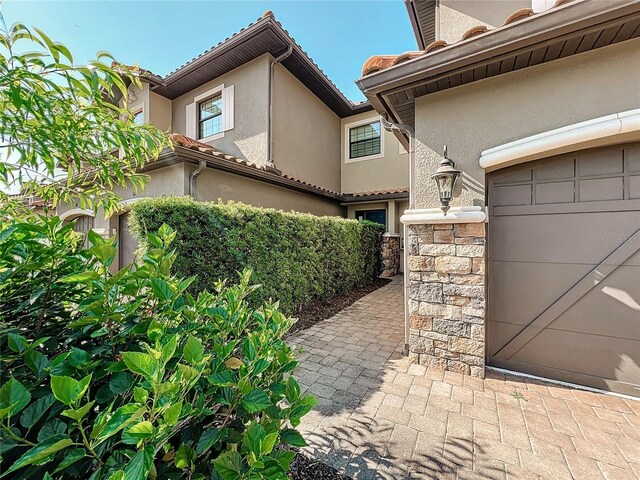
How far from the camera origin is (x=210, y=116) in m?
9.55

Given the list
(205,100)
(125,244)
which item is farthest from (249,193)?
(205,100)

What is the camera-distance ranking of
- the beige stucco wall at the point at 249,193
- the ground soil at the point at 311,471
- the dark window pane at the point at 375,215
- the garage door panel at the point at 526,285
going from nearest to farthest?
the ground soil at the point at 311,471
the garage door panel at the point at 526,285
the beige stucco wall at the point at 249,193
the dark window pane at the point at 375,215

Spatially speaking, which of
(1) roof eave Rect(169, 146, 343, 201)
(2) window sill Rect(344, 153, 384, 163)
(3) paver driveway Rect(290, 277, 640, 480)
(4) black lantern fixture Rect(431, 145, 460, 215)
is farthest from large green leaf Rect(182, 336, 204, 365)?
(2) window sill Rect(344, 153, 384, 163)

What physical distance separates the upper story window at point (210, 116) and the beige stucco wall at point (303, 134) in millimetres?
2261

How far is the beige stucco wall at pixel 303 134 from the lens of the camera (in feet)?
28.5

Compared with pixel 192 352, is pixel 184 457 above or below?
below

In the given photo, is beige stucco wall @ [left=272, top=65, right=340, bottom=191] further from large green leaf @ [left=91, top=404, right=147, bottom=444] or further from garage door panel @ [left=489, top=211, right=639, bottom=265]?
large green leaf @ [left=91, top=404, right=147, bottom=444]

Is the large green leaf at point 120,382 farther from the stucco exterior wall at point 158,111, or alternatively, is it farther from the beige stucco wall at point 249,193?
the stucco exterior wall at point 158,111

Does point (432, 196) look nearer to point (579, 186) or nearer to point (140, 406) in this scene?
point (579, 186)

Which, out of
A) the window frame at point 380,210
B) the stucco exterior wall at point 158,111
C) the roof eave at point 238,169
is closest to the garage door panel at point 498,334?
the roof eave at point 238,169

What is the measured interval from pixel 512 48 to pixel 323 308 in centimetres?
568

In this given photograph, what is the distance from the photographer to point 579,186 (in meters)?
3.17

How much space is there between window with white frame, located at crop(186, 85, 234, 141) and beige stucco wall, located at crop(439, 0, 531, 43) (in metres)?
6.57

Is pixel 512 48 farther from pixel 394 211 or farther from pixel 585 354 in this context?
pixel 394 211
